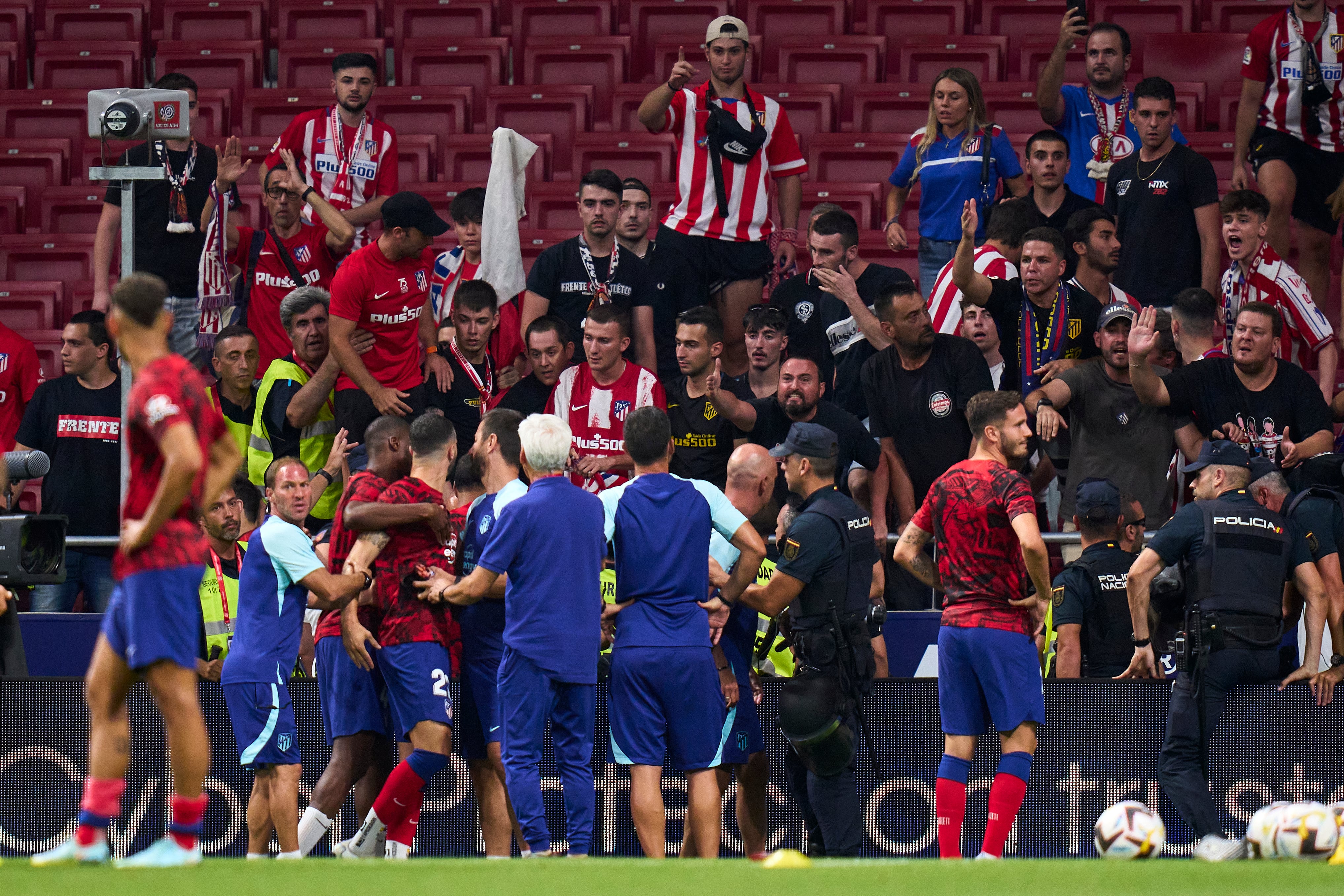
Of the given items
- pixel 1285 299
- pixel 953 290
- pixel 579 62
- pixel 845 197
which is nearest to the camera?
pixel 1285 299

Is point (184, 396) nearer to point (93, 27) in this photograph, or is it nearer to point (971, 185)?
point (971, 185)

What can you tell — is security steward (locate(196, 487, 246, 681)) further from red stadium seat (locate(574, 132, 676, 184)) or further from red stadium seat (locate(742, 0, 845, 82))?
red stadium seat (locate(742, 0, 845, 82))

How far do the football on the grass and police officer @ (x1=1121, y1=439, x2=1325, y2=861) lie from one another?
961mm

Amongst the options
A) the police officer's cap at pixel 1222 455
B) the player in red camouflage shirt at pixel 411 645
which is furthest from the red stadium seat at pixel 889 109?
the player in red camouflage shirt at pixel 411 645

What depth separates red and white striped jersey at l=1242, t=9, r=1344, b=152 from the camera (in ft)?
34.9

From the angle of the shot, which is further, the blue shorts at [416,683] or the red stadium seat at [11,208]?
the red stadium seat at [11,208]

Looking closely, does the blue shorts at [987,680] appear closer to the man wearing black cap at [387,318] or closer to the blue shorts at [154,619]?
the blue shorts at [154,619]

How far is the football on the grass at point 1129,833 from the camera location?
6410 mm

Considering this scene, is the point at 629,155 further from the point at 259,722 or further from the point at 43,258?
the point at 259,722

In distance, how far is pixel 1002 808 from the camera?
690cm

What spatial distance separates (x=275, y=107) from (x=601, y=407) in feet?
19.3

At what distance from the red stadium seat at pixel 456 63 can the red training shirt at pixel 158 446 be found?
355 inches

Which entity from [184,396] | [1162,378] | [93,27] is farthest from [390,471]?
[93,27]

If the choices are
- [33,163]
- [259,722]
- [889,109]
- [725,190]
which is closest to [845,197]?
[889,109]
